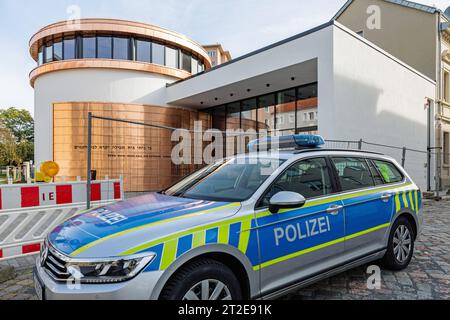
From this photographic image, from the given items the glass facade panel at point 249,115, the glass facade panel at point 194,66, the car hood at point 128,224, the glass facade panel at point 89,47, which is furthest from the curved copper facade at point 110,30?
the car hood at point 128,224

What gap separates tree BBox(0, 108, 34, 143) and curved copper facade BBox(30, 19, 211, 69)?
4736 cm

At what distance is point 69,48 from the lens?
14.5 metres

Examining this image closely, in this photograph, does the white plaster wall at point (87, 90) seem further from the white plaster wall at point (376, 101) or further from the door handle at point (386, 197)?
the door handle at point (386, 197)

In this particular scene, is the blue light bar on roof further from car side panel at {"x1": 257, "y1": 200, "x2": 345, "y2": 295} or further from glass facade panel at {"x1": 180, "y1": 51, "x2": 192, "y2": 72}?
glass facade panel at {"x1": 180, "y1": 51, "x2": 192, "y2": 72}

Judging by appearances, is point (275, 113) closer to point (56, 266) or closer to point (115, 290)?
point (56, 266)

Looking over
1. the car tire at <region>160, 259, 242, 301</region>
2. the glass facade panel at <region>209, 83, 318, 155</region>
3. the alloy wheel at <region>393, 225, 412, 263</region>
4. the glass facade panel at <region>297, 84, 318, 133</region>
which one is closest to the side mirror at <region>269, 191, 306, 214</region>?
the car tire at <region>160, 259, 242, 301</region>

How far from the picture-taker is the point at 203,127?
16875mm

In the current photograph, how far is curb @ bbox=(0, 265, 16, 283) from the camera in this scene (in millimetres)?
3693

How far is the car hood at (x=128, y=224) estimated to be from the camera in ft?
6.85

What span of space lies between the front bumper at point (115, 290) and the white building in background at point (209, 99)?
904 cm
